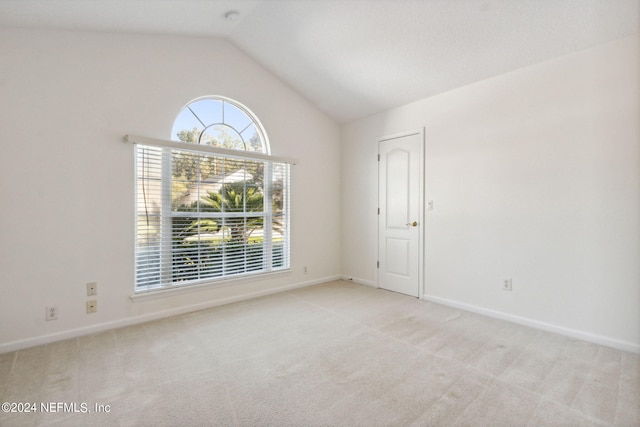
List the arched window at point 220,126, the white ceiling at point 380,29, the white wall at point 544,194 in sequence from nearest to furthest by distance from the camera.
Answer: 1. the white ceiling at point 380,29
2. the white wall at point 544,194
3. the arched window at point 220,126

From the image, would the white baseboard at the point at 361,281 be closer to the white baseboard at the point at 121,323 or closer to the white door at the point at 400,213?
the white door at the point at 400,213

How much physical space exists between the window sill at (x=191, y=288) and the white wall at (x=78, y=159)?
0.06 metres

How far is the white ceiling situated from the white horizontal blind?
117 cm

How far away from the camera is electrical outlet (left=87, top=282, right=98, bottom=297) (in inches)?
111

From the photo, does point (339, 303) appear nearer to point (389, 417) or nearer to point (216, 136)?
point (389, 417)

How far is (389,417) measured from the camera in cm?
169

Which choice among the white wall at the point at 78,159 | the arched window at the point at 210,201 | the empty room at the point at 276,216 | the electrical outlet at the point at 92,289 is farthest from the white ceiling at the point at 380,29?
the electrical outlet at the point at 92,289

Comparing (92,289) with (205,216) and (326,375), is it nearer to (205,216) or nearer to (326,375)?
(205,216)

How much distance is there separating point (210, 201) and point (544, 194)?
3.37 metres

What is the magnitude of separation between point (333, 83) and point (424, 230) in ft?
7.13

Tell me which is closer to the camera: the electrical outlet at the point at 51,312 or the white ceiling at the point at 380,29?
the white ceiling at the point at 380,29

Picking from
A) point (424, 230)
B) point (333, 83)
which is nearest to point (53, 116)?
point (333, 83)

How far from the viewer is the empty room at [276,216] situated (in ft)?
6.50

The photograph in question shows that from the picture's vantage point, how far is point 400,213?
4.14 m
